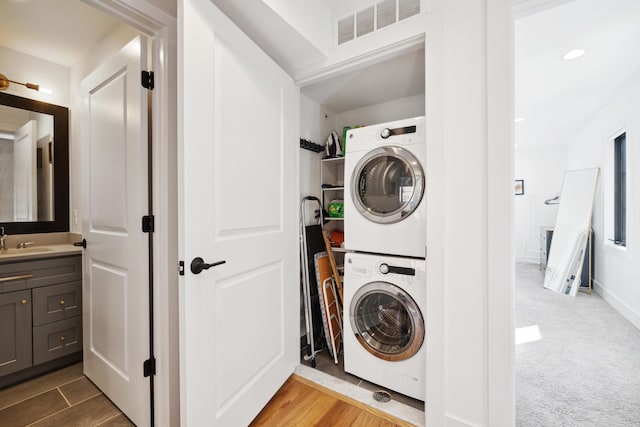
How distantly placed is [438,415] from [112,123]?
2.42 m

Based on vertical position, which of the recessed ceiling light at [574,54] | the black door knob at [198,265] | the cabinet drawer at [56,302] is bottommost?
the cabinet drawer at [56,302]

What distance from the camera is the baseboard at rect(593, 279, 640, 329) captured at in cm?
273

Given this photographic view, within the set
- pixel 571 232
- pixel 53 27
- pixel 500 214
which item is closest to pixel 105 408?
pixel 500 214

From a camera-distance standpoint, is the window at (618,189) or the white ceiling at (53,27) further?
the window at (618,189)

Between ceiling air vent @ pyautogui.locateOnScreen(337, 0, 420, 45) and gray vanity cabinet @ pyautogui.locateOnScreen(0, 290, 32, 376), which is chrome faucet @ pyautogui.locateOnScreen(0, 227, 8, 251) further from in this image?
ceiling air vent @ pyautogui.locateOnScreen(337, 0, 420, 45)

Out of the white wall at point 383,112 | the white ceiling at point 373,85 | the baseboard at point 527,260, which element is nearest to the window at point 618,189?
the baseboard at point 527,260

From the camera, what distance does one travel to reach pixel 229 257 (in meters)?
1.30

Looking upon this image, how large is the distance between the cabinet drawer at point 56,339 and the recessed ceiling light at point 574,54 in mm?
4555

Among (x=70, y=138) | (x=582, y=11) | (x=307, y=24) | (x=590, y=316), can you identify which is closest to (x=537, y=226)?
(x=590, y=316)

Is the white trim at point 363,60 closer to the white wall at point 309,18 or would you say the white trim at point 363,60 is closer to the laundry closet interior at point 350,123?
the laundry closet interior at point 350,123

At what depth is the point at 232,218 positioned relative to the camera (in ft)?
4.33

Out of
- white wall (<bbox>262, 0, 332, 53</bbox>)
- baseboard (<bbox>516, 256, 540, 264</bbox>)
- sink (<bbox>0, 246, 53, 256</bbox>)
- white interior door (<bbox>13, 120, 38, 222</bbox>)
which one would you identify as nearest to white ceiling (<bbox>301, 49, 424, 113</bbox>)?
white wall (<bbox>262, 0, 332, 53</bbox>)

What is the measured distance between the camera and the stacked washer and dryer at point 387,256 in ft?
5.36

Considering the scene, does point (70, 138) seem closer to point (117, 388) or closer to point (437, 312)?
point (117, 388)
